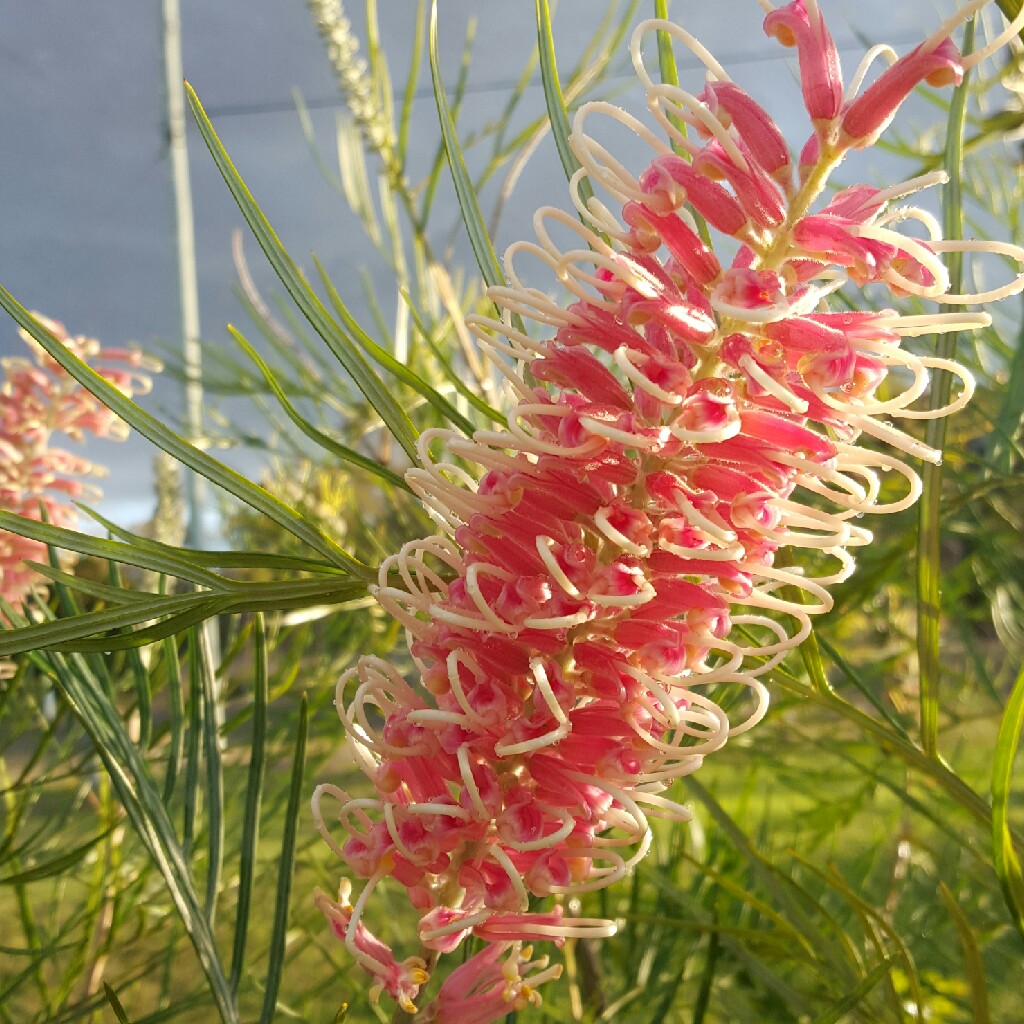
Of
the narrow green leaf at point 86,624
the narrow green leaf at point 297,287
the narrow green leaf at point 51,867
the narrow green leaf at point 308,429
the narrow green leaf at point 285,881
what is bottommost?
the narrow green leaf at point 51,867

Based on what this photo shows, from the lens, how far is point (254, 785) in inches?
7.3

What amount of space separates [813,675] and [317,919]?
337 millimetres

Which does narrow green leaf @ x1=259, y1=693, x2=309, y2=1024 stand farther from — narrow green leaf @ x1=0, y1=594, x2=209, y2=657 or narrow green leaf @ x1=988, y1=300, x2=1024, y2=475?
narrow green leaf @ x1=988, y1=300, x2=1024, y2=475

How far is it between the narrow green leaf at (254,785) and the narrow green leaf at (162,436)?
0.03 meters

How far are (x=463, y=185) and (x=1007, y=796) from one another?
5.0 inches

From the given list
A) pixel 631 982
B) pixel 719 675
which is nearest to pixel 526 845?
pixel 719 675

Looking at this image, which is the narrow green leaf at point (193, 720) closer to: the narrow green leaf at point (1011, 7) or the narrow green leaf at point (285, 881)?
the narrow green leaf at point (285, 881)

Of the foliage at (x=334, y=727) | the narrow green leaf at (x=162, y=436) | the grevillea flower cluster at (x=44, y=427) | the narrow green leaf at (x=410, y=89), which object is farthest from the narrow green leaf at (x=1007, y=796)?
the grevillea flower cluster at (x=44, y=427)

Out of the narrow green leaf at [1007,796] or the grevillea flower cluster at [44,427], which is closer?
the narrow green leaf at [1007,796]

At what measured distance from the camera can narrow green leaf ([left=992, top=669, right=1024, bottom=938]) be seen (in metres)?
0.13

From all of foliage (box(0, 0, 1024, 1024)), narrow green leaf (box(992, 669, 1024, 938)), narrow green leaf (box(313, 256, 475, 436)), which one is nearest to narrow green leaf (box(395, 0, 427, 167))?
foliage (box(0, 0, 1024, 1024))

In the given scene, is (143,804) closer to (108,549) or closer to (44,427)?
(108,549)

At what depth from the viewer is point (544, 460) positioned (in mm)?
146

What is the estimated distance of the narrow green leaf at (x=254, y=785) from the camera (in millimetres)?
184
